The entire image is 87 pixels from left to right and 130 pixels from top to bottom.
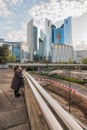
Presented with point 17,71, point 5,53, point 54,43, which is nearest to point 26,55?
point 54,43

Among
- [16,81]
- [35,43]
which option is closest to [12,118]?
[16,81]

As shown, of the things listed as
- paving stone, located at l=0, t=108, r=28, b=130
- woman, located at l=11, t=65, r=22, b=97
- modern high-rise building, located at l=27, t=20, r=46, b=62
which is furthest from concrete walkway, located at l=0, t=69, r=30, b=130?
modern high-rise building, located at l=27, t=20, r=46, b=62

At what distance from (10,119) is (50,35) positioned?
494 ft

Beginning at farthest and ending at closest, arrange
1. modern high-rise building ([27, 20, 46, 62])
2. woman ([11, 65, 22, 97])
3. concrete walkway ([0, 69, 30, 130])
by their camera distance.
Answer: modern high-rise building ([27, 20, 46, 62]), woman ([11, 65, 22, 97]), concrete walkway ([0, 69, 30, 130])

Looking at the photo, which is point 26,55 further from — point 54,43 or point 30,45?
point 54,43

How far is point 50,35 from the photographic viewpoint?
151 meters

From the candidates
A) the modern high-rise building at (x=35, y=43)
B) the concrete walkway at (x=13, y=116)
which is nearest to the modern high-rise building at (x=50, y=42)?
the modern high-rise building at (x=35, y=43)

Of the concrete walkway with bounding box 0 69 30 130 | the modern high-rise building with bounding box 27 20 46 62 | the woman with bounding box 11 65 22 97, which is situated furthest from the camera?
the modern high-rise building with bounding box 27 20 46 62

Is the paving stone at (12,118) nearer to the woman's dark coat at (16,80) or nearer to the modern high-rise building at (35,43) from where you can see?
the woman's dark coat at (16,80)

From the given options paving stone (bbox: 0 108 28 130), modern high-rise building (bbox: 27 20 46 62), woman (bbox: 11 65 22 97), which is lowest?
paving stone (bbox: 0 108 28 130)

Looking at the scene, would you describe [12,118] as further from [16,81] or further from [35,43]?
[35,43]

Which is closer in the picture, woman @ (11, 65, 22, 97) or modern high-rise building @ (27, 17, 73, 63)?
woman @ (11, 65, 22, 97)

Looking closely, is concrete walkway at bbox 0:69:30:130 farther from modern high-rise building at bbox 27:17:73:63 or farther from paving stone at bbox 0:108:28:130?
modern high-rise building at bbox 27:17:73:63

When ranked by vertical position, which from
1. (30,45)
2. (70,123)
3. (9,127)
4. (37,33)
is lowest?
(9,127)
